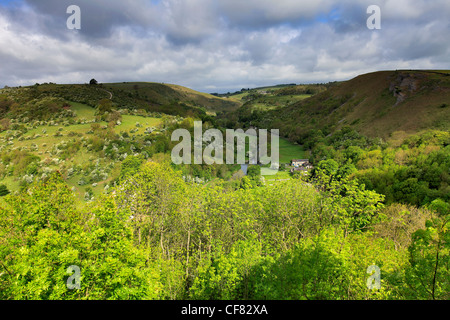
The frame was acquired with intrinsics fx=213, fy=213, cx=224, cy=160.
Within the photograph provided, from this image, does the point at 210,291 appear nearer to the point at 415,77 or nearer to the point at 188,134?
the point at 188,134

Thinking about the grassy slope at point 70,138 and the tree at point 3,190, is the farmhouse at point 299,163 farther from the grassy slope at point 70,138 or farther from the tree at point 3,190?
the tree at point 3,190

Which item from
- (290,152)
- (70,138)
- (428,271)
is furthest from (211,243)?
(290,152)

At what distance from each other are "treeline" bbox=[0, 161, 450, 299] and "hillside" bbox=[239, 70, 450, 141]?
9455 centimetres

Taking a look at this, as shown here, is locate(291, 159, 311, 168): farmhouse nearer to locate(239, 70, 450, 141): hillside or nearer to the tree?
locate(239, 70, 450, 141): hillside

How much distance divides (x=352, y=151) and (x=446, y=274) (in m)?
84.8

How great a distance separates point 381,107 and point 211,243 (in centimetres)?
14833

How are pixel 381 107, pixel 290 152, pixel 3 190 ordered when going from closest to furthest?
pixel 3 190 → pixel 381 107 → pixel 290 152

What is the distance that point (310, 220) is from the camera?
20.2 metres

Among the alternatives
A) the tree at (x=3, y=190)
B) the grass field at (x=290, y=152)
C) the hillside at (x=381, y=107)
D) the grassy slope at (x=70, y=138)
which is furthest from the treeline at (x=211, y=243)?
the grass field at (x=290, y=152)

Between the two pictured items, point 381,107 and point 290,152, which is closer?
point 381,107

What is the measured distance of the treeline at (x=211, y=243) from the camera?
9562mm

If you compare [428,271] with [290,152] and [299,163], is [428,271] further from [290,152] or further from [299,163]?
[290,152]

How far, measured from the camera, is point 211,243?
1911 cm
